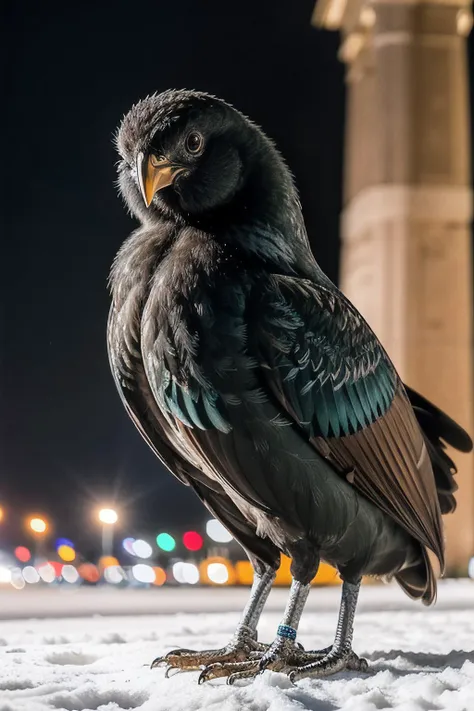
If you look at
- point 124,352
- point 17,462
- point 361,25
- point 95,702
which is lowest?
point 95,702

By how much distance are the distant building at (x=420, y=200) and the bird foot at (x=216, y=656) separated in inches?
417

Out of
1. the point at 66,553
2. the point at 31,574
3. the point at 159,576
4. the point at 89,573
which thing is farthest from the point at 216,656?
the point at 66,553

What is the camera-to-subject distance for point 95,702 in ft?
9.71

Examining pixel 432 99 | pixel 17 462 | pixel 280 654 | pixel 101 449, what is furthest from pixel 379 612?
pixel 17 462

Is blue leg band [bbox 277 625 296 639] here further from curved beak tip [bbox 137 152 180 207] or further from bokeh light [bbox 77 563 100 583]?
bokeh light [bbox 77 563 100 583]

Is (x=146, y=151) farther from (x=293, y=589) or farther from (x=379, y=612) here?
(x=379, y=612)

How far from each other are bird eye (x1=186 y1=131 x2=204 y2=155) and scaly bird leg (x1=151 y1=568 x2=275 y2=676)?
1371mm

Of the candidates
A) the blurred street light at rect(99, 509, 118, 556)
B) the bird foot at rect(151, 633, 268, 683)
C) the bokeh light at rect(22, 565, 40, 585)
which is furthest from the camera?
the bokeh light at rect(22, 565, 40, 585)

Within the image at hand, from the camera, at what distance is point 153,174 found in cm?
307

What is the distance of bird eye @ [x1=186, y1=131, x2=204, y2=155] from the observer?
3.12m

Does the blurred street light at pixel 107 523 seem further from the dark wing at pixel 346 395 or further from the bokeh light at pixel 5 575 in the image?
the dark wing at pixel 346 395

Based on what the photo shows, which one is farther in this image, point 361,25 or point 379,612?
point 361,25

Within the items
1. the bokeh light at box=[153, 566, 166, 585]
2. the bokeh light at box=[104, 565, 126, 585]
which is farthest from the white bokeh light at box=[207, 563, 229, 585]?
the bokeh light at box=[104, 565, 126, 585]

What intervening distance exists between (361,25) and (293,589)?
12834 mm
